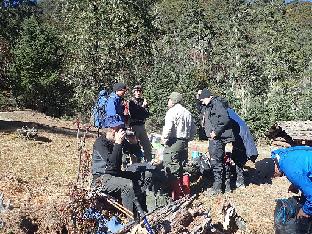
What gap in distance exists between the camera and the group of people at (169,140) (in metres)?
5.75

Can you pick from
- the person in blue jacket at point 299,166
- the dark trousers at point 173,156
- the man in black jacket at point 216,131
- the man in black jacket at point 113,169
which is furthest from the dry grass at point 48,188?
the person in blue jacket at point 299,166

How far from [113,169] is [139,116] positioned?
2344 millimetres

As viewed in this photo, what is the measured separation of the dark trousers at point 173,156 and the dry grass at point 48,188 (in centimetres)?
71

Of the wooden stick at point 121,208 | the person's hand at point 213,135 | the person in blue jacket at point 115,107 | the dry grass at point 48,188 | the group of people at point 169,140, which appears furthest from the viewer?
the person's hand at point 213,135

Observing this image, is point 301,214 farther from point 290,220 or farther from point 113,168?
point 113,168

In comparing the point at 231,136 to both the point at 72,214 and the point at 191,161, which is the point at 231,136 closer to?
the point at 191,161

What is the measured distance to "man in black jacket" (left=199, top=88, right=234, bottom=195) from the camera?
24.2 ft

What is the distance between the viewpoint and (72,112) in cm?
2664

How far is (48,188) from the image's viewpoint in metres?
6.68

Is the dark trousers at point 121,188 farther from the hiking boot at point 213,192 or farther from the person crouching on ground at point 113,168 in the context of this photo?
the hiking boot at point 213,192

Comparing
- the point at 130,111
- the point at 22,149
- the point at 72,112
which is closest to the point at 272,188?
the point at 130,111

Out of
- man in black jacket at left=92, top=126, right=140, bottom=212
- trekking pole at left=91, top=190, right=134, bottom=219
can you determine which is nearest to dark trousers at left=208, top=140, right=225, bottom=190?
man in black jacket at left=92, top=126, right=140, bottom=212

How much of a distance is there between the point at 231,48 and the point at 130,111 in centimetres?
3370

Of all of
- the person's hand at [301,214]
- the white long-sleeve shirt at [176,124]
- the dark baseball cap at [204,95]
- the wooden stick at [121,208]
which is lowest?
the wooden stick at [121,208]
